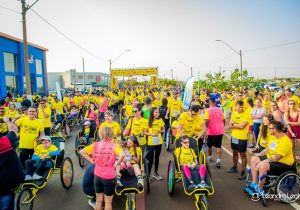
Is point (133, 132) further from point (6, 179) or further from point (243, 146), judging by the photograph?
point (6, 179)

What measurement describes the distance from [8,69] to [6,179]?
2712cm

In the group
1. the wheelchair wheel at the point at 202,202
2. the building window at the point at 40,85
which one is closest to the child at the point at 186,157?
the wheelchair wheel at the point at 202,202

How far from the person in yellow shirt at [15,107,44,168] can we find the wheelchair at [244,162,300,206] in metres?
5.09

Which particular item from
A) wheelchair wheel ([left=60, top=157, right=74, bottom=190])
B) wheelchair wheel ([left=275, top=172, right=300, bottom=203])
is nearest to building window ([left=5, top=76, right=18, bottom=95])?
wheelchair wheel ([left=60, top=157, right=74, bottom=190])

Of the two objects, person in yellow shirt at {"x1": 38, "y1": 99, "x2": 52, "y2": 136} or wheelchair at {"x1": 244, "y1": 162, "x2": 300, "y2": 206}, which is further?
person in yellow shirt at {"x1": 38, "y1": 99, "x2": 52, "y2": 136}

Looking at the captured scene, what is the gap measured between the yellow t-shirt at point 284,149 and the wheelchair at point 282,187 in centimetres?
19

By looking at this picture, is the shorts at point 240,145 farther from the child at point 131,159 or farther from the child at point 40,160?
the child at point 40,160

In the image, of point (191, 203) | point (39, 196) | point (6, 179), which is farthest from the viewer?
point (39, 196)

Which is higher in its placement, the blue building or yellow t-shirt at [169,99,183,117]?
the blue building

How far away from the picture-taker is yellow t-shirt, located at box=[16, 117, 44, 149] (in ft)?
20.0

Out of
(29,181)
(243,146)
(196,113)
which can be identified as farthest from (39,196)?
(243,146)

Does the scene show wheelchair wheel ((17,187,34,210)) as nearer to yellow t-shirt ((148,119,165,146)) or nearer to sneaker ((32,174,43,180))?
sneaker ((32,174,43,180))

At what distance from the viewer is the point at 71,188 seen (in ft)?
19.4

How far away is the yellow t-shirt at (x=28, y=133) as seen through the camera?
6.11 meters
